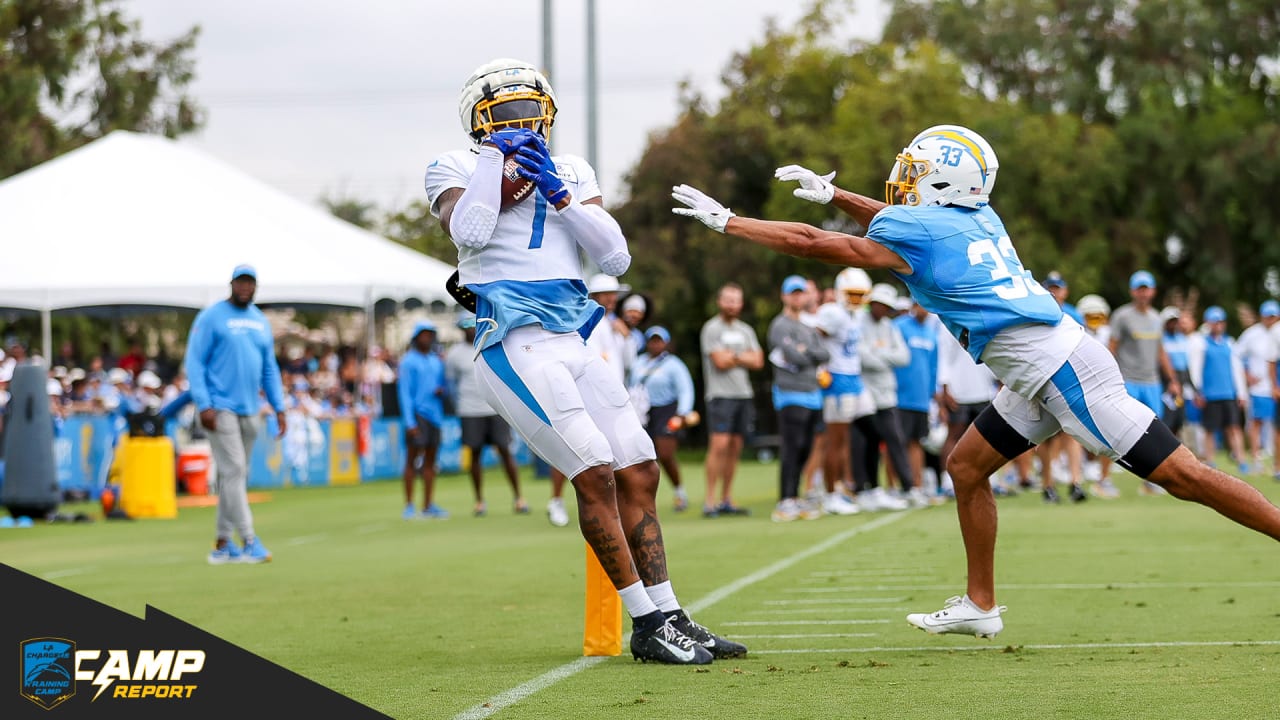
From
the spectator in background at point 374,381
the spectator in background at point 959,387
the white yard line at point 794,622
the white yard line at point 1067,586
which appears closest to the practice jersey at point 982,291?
the white yard line at point 794,622

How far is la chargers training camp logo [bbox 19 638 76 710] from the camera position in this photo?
4.40 metres

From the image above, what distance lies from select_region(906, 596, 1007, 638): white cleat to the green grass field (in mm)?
80

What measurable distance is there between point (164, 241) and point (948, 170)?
23.2 metres

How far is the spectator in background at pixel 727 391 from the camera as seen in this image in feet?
54.2

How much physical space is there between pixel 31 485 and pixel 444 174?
13308 mm

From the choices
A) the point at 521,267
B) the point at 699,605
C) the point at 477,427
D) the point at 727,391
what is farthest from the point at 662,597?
the point at 477,427

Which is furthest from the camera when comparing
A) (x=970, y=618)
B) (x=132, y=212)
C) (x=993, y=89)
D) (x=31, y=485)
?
(x=993, y=89)

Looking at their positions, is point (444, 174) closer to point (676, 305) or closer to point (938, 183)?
point (938, 183)

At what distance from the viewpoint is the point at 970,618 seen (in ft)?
22.8

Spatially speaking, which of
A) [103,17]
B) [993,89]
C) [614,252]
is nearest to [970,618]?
[614,252]

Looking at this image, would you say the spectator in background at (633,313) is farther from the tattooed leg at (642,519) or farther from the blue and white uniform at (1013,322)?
the blue and white uniform at (1013,322)

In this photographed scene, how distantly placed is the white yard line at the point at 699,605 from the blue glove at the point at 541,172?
188 centimetres

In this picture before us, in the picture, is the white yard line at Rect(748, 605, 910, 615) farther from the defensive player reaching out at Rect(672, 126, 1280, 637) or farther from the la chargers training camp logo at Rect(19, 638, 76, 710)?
the la chargers training camp logo at Rect(19, 638, 76, 710)
